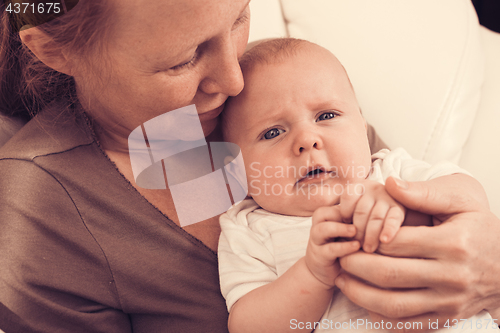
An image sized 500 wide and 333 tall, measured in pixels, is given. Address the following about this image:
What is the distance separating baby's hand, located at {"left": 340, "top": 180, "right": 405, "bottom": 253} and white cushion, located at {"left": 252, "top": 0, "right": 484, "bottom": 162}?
0.66m

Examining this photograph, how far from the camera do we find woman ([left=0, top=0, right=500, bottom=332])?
635 millimetres

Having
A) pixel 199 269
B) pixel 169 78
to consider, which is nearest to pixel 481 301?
pixel 199 269

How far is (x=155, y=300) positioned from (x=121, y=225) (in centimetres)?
18

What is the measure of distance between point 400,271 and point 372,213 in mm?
100

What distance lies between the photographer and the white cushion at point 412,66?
4.02ft

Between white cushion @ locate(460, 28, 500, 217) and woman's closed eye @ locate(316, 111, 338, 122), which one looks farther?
white cushion @ locate(460, 28, 500, 217)

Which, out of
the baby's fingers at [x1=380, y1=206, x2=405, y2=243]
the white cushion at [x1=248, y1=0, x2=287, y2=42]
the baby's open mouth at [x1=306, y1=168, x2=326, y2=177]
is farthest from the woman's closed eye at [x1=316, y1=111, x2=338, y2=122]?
the white cushion at [x1=248, y1=0, x2=287, y2=42]

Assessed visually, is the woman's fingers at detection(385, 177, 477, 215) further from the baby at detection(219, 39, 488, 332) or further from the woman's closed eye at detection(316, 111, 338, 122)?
the woman's closed eye at detection(316, 111, 338, 122)

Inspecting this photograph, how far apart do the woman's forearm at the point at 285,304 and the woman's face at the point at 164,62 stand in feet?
1.35

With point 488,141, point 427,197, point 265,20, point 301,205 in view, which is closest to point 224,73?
point 301,205

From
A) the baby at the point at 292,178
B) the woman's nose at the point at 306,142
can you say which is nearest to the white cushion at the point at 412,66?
the baby at the point at 292,178

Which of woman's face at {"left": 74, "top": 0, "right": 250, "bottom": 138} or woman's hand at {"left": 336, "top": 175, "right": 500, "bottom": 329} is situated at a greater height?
woman's face at {"left": 74, "top": 0, "right": 250, "bottom": 138}

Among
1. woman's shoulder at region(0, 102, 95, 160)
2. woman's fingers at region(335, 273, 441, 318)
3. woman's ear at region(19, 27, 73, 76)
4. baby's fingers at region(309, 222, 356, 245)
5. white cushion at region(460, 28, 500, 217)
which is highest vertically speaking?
woman's ear at region(19, 27, 73, 76)

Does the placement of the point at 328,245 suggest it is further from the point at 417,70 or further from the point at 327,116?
the point at 417,70
